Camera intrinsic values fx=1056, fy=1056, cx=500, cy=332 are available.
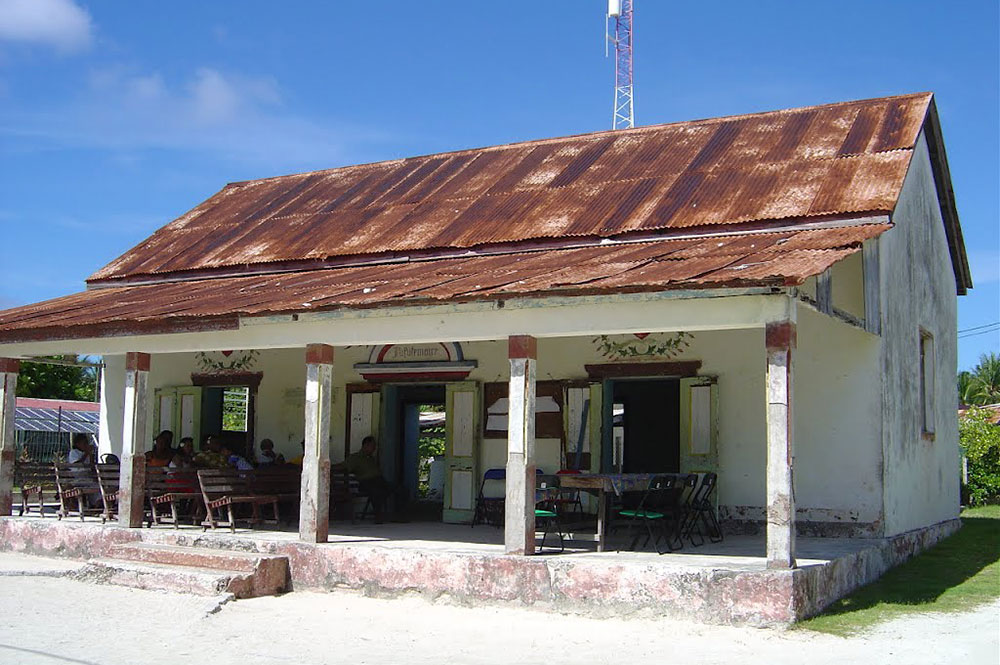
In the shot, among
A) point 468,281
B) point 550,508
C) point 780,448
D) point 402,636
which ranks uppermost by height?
point 468,281

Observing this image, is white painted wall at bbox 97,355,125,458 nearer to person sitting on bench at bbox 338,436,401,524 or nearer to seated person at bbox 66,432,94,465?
seated person at bbox 66,432,94,465

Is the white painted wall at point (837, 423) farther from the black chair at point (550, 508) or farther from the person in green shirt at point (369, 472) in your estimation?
the person in green shirt at point (369, 472)

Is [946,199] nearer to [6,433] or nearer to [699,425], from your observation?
[699,425]

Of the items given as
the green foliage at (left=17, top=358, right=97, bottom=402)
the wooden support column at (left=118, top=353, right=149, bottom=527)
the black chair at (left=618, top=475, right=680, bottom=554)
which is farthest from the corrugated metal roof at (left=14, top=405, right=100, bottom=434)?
the black chair at (left=618, top=475, right=680, bottom=554)

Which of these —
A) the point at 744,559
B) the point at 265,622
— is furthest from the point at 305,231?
the point at 744,559

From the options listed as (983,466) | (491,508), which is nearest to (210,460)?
(491,508)

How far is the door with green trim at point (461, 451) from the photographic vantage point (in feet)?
43.6

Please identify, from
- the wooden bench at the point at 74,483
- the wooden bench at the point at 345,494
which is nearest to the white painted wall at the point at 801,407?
the wooden bench at the point at 345,494

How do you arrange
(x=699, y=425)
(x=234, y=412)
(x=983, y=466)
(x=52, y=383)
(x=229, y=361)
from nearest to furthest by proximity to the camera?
(x=699, y=425) < (x=229, y=361) < (x=983, y=466) < (x=234, y=412) < (x=52, y=383)

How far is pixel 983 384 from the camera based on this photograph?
43500mm

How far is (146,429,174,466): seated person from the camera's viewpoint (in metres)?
13.4

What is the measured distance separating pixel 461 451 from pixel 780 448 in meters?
5.87

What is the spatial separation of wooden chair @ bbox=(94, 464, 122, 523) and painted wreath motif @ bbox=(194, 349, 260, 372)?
2.54 meters

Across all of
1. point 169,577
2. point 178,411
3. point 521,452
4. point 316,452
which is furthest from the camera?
point 178,411
